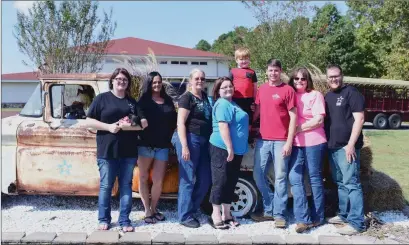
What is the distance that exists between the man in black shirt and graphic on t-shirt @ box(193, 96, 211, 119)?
1543 millimetres

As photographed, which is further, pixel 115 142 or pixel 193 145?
pixel 193 145

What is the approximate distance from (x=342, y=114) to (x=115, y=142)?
2826mm

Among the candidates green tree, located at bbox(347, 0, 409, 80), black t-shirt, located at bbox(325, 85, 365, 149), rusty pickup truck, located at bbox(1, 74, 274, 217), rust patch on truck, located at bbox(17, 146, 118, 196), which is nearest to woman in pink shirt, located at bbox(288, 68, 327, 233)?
black t-shirt, located at bbox(325, 85, 365, 149)

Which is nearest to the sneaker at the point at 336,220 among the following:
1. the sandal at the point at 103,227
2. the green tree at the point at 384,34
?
the sandal at the point at 103,227

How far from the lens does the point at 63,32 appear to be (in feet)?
57.6

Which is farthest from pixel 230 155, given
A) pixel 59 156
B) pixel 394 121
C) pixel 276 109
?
pixel 394 121

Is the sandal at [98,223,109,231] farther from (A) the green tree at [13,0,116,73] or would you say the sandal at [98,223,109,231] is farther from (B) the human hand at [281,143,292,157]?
(A) the green tree at [13,0,116,73]

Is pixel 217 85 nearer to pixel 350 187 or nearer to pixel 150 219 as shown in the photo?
pixel 150 219

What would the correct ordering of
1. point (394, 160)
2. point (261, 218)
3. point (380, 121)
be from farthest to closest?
point (380, 121), point (394, 160), point (261, 218)

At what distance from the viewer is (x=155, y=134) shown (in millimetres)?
5336

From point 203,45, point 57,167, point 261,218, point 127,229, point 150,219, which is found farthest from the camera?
point 203,45

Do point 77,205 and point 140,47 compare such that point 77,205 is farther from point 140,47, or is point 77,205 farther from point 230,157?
point 140,47

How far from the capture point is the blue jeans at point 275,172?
5.39 m

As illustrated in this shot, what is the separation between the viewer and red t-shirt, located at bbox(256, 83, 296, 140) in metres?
5.27
